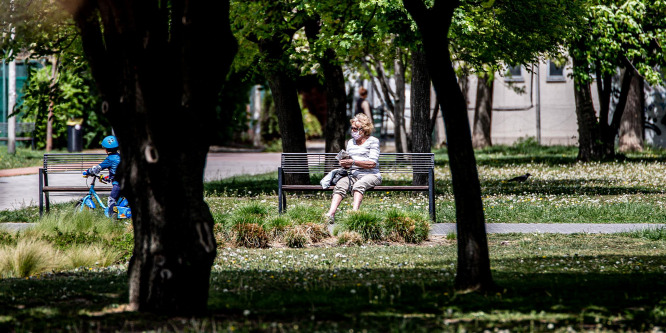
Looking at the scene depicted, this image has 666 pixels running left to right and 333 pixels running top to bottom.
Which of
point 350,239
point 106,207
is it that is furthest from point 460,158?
point 106,207

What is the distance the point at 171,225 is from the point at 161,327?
0.72m

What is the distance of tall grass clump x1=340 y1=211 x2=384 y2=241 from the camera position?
11.0m

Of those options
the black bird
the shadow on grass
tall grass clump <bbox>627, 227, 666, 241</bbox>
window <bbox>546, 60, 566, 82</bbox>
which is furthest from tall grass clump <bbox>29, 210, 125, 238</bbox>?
window <bbox>546, 60, 566, 82</bbox>

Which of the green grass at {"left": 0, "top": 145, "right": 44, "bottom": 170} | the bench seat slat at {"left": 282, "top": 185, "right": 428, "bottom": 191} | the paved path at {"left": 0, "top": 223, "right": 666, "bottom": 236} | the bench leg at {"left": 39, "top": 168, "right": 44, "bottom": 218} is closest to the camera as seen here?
the paved path at {"left": 0, "top": 223, "right": 666, "bottom": 236}

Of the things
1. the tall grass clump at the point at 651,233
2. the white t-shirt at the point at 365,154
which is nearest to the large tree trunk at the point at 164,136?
the white t-shirt at the point at 365,154

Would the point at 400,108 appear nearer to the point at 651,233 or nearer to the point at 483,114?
the point at 483,114

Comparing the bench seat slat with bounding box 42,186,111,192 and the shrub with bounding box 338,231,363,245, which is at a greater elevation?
the bench seat slat with bounding box 42,186,111,192

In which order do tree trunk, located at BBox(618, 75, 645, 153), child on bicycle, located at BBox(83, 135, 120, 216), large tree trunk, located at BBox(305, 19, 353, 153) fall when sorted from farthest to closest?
tree trunk, located at BBox(618, 75, 645, 153)
large tree trunk, located at BBox(305, 19, 353, 153)
child on bicycle, located at BBox(83, 135, 120, 216)

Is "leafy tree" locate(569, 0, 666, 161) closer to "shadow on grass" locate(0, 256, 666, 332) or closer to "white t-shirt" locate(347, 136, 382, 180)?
"white t-shirt" locate(347, 136, 382, 180)

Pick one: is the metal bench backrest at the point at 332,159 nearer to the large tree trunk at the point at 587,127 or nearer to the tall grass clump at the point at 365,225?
the tall grass clump at the point at 365,225

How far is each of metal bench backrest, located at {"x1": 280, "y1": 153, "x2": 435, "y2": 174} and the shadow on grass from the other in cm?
531

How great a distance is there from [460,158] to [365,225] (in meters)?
4.53

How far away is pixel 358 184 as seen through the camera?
12367 millimetres

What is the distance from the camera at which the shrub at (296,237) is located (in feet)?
35.0
